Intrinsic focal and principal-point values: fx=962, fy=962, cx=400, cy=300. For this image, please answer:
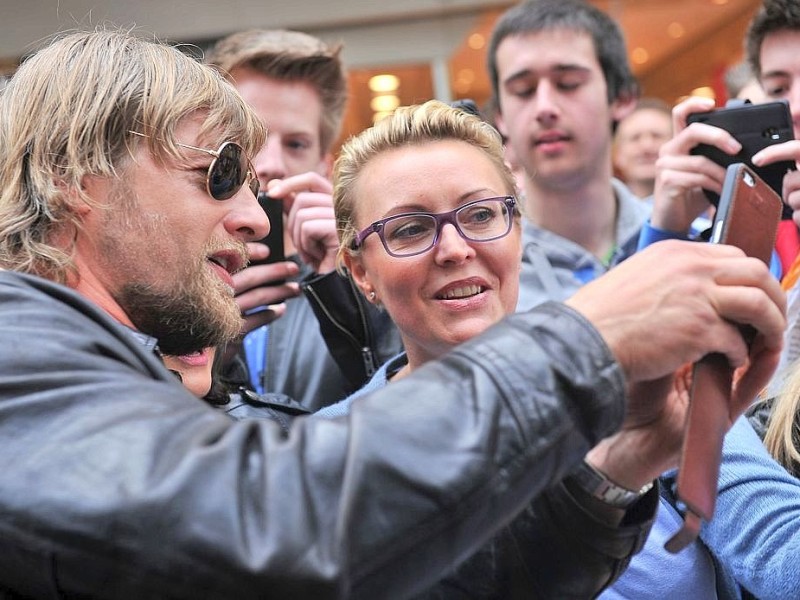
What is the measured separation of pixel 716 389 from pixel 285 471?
20.9 inches

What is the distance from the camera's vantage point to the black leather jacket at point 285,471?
3.36 feet

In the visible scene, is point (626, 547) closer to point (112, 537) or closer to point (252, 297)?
point (112, 537)

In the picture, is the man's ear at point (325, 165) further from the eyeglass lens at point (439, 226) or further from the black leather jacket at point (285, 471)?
the black leather jacket at point (285, 471)

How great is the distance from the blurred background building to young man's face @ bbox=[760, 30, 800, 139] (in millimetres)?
4233

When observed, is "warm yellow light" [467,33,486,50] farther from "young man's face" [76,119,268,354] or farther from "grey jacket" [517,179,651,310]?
"young man's face" [76,119,268,354]

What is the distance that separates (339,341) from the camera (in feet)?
8.92

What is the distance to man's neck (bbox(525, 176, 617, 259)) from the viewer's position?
3.51m

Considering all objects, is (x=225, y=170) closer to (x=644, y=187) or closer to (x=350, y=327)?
(x=350, y=327)

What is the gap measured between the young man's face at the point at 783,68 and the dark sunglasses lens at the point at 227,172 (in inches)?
72.2

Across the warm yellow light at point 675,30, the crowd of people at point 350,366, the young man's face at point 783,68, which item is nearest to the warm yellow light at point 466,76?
the warm yellow light at point 675,30

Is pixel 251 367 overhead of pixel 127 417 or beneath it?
beneath

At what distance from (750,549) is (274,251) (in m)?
1.48

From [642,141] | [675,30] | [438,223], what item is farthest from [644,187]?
[438,223]

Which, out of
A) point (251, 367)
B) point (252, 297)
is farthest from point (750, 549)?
point (251, 367)
